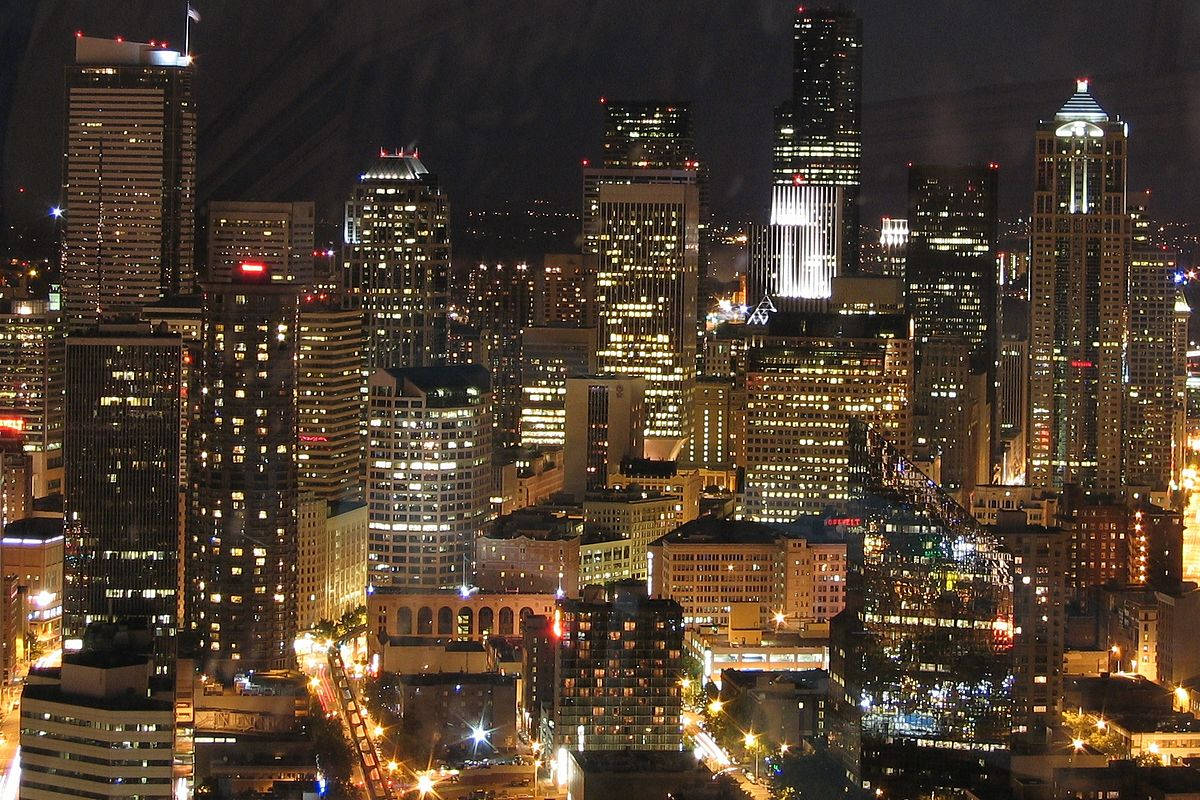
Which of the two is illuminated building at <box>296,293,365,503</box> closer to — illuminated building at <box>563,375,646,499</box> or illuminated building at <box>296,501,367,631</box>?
illuminated building at <box>296,501,367,631</box>

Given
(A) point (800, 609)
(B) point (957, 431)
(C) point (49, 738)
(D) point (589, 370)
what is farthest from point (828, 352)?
(C) point (49, 738)

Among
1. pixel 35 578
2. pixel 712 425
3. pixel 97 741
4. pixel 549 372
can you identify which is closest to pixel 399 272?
pixel 549 372

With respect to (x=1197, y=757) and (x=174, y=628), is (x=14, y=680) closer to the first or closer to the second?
(x=174, y=628)

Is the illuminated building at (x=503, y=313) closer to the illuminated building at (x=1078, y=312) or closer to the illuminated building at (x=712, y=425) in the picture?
the illuminated building at (x=712, y=425)

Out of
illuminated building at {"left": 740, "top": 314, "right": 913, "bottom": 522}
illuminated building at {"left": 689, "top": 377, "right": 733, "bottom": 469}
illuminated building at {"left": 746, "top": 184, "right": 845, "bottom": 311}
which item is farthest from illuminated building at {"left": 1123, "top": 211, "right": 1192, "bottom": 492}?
illuminated building at {"left": 746, "top": 184, "right": 845, "bottom": 311}

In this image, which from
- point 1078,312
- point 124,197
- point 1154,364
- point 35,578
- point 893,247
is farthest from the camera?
point 893,247

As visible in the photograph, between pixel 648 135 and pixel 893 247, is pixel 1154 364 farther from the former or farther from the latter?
pixel 648 135
